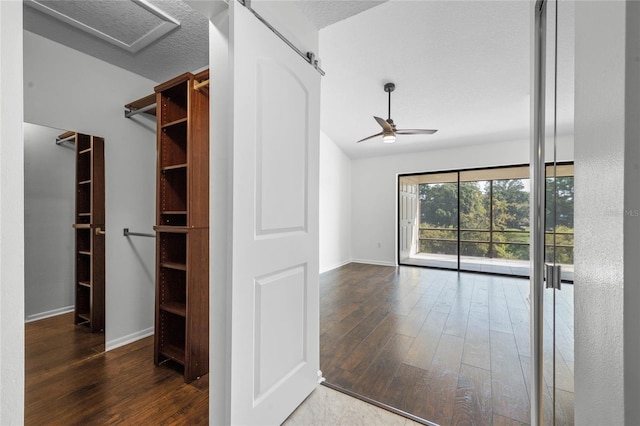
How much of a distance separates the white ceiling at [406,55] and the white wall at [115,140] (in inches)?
5.1

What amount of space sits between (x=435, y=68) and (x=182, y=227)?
317cm

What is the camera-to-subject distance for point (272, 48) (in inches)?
53.7

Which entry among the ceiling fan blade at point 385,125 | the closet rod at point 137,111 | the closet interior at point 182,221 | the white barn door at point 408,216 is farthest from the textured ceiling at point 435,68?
the closet rod at point 137,111

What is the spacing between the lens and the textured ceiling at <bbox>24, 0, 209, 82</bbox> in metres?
1.65

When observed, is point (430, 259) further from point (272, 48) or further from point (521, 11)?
point (272, 48)

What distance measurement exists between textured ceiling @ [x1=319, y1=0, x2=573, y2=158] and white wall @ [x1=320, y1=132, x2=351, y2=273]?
0.80 m

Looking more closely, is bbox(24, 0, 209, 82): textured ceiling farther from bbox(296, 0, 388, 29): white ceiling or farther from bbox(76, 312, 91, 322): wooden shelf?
bbox(76, 312, 91, 322): wooden shelf

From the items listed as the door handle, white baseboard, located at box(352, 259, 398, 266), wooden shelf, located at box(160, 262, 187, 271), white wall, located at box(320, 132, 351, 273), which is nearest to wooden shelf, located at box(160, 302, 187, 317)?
wooden shelf, located at box(160, 262, 187, 271)

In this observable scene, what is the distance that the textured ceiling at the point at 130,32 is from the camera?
1.65 m

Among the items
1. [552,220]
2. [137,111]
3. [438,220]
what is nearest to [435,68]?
[552,220]

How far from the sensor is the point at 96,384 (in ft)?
5.92

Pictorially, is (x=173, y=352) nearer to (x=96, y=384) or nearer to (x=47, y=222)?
(x=96, y=384)
